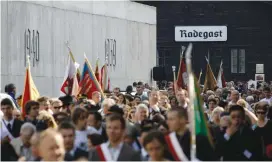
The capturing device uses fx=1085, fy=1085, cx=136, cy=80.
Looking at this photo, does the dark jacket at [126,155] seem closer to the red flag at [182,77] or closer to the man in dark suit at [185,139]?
the man in dark suit at [185,139]

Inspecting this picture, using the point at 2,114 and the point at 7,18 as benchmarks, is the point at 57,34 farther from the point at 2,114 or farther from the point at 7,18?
the point at 2,114

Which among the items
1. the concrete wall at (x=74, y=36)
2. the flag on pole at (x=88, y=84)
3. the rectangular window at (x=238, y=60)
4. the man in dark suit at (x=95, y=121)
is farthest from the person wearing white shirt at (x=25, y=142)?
the rectangular window at (x=238, y=60)

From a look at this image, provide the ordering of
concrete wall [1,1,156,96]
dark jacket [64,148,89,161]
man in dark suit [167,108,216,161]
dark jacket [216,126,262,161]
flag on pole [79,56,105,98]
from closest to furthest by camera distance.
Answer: dark jacket [64,148,89,161] < man in dark suit [167,108,216,161] < dark jacket [216,126,262,161] < flag on pole [79,56,105,98] < concrete wall [1,1,156,96]

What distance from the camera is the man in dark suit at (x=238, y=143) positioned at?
536 inches

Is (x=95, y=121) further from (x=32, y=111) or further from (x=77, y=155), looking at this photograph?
(x=77, y=155)

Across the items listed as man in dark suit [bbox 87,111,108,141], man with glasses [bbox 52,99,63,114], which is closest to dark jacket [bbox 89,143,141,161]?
man in dark suit [bbox 87,111,108,141]

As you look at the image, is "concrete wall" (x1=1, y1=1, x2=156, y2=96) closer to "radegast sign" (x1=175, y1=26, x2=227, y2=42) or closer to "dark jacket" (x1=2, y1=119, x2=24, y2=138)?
"dark jacket" (x1=2, y1=119, x2=24, y2=138)

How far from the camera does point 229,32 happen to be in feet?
224

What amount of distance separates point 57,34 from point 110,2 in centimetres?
682

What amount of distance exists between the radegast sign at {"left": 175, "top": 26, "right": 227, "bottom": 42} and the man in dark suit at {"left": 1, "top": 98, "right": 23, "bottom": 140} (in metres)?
50.7

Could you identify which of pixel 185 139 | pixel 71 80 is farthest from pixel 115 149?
pixel 71 80

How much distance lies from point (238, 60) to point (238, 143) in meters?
54.9

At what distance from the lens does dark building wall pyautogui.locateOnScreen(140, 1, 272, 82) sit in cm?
6794

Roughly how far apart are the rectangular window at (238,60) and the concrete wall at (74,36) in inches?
744
